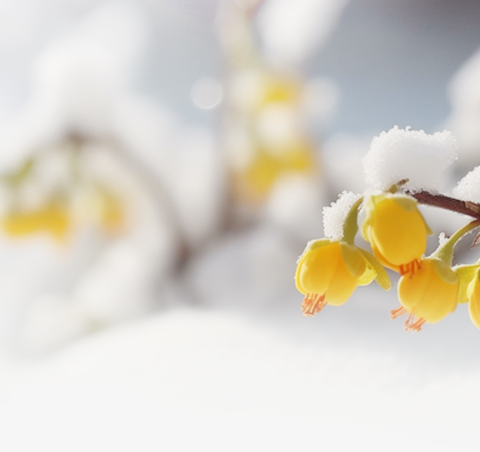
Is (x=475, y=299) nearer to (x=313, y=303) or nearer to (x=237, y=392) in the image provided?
(x=313, y=303)

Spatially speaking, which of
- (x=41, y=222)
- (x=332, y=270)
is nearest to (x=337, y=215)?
(x=332, y=270)

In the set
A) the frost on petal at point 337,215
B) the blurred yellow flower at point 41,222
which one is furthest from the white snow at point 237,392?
the frost on petal at point 337,215

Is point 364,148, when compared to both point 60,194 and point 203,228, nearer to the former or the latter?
point 203,228

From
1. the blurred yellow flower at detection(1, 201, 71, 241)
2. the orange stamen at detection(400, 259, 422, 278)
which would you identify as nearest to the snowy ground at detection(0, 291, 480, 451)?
the blurred yellow flower at detection(1, 201, 71, 241)

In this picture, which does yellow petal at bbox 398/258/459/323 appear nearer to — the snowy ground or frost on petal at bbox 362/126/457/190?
frost on petal at bbox 362/126/457/190

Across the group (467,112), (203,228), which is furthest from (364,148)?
(203,228)

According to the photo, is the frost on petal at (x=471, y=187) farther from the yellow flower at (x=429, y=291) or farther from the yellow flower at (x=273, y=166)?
the yellow flower at (x=273, y=166)
